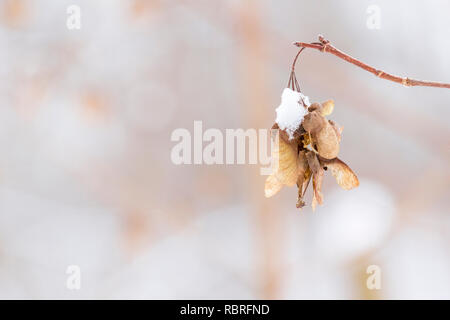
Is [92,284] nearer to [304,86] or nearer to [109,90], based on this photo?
[109,90]

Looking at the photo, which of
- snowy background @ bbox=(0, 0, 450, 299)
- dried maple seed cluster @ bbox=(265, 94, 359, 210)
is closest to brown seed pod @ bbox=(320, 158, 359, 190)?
dried maple seed cluster @ bbox=(265, 94, 359, 210)

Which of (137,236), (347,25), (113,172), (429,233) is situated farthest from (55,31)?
(429,233)
